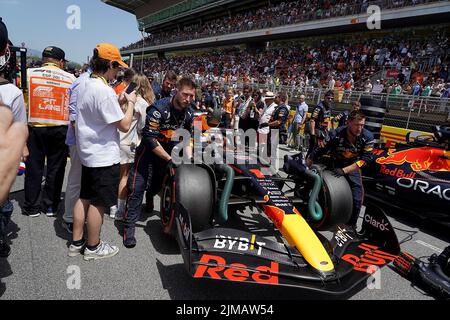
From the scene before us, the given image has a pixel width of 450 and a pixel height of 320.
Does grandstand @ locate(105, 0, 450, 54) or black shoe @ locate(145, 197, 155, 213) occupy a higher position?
grandstand @ locate(105, 0, 450, 54)

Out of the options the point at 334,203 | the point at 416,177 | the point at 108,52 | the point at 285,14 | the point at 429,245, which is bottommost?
the point at 429,245

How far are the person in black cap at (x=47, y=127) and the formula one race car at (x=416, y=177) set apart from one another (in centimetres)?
426

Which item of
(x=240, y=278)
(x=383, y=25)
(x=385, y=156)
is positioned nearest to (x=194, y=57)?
(x=383, y=25)

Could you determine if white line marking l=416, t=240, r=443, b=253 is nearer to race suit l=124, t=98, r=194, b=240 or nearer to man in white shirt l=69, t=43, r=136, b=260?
race suit l=124, t=98, r=194, b=240

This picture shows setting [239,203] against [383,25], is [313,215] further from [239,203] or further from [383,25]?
[383,25]

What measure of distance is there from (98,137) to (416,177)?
399 centimetres

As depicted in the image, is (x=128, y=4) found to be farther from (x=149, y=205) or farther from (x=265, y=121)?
(x=149, y=205)

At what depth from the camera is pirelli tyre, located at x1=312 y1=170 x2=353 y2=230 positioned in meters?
3.42

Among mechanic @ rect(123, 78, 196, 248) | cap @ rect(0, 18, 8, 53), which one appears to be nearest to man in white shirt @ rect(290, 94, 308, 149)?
mechanic @ rect(123, 78, 196, 248)

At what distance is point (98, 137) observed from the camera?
8.73ft

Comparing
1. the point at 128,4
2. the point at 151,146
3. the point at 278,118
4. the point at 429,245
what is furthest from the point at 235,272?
the point at 128,4

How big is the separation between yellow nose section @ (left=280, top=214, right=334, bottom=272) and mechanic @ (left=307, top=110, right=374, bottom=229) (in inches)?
45.9

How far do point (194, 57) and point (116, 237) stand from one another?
134 feet

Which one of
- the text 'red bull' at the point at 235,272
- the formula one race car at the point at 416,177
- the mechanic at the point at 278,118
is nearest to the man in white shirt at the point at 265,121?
the mechanic at the point at 278,118
